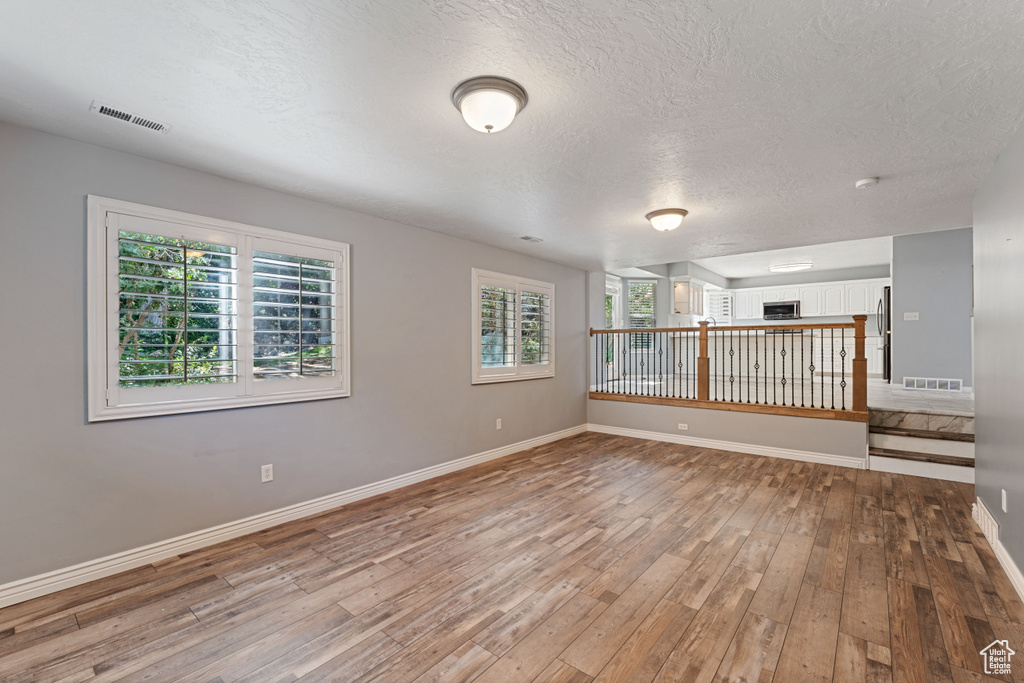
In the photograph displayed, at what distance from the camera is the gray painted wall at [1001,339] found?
7.29 ft

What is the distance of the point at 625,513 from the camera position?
3301 millimetres

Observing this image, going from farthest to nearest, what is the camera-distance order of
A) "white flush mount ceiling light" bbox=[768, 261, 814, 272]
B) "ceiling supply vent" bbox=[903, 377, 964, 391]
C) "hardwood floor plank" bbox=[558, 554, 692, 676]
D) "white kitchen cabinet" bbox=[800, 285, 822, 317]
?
1. "white kitchen cabinet" bbox=[800, 285, 822, 317]
2. "white flush mount ceiling light" bbox=[768, 261, 814, 272]
3. "ceiling supply vent" bbox=[903, 377, 964, 391]
4. "hardwood floor plank" bbox=[558, 554, 692, 676]

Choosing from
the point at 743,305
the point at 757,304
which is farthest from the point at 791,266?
the point at 743,305

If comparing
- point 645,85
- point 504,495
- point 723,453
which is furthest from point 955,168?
point 504,495

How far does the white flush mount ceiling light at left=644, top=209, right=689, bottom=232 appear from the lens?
357cm

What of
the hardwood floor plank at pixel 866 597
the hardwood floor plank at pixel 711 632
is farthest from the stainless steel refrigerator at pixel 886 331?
the hardwood floor plank at pixel 711 632

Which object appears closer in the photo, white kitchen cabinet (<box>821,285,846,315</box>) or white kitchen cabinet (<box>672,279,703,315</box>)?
white kitchen cabinet (<box>672,279,703,315</box>)

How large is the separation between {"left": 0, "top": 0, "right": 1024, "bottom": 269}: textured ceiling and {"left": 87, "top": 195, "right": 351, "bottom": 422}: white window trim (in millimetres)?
342

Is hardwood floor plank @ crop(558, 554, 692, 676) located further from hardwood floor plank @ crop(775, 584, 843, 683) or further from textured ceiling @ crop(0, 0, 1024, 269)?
textured ceiling @ crop(0, 0, 1024, 269)

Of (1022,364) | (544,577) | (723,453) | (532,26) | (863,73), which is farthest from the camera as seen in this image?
(723,453)

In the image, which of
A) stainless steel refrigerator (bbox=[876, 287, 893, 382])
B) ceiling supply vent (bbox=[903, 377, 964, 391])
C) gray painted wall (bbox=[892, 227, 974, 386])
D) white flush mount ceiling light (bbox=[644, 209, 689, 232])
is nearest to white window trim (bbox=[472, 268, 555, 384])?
white flush mount ceiling light (bbox=[644, 209, 689, 232])

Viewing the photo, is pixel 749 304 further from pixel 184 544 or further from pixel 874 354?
pixel 184 544

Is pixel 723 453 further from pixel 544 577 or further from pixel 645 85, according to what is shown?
pixel 645 85

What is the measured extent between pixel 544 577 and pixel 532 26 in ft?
8.32
